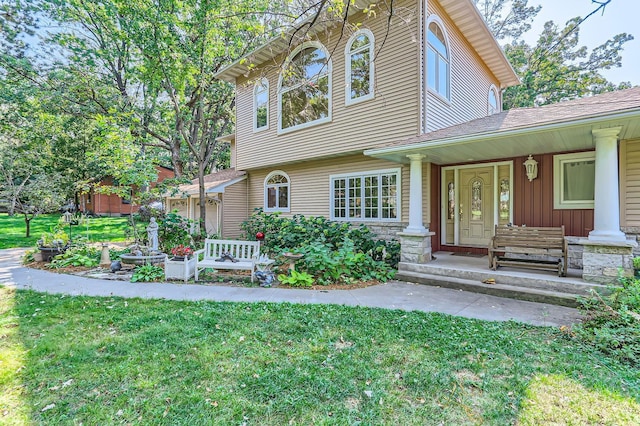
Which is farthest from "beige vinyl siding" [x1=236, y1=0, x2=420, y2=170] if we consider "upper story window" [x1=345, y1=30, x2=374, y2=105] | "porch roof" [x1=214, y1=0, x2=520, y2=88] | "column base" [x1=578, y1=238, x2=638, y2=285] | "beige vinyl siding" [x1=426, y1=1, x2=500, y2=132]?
"column base" [x1=578, y1=238, x2=638, y2=285]

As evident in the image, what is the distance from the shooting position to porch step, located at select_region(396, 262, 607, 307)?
468cm

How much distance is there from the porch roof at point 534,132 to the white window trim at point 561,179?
179mm

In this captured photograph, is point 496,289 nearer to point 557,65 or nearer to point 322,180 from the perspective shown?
point 322,180

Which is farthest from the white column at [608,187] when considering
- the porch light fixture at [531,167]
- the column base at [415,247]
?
the column base at [415,247]

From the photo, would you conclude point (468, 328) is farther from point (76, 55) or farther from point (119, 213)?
point (119, 213)

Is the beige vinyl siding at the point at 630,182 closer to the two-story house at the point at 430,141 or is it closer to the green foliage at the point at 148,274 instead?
the two-story house at the point at 430,141

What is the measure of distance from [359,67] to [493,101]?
21.4ft

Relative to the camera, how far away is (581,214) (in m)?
6.16

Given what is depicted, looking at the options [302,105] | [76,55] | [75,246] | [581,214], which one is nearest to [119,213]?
[76,55]

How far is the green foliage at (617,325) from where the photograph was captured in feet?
10.1

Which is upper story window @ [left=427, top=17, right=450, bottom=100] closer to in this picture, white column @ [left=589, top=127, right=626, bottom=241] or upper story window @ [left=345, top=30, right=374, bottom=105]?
upper story window @ [left=345, top=30, right=374, bottom=105]

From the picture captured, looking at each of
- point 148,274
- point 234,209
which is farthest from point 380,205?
point 234,209

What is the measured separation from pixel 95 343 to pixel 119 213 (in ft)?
94.7

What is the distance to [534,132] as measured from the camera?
16.0 ft
